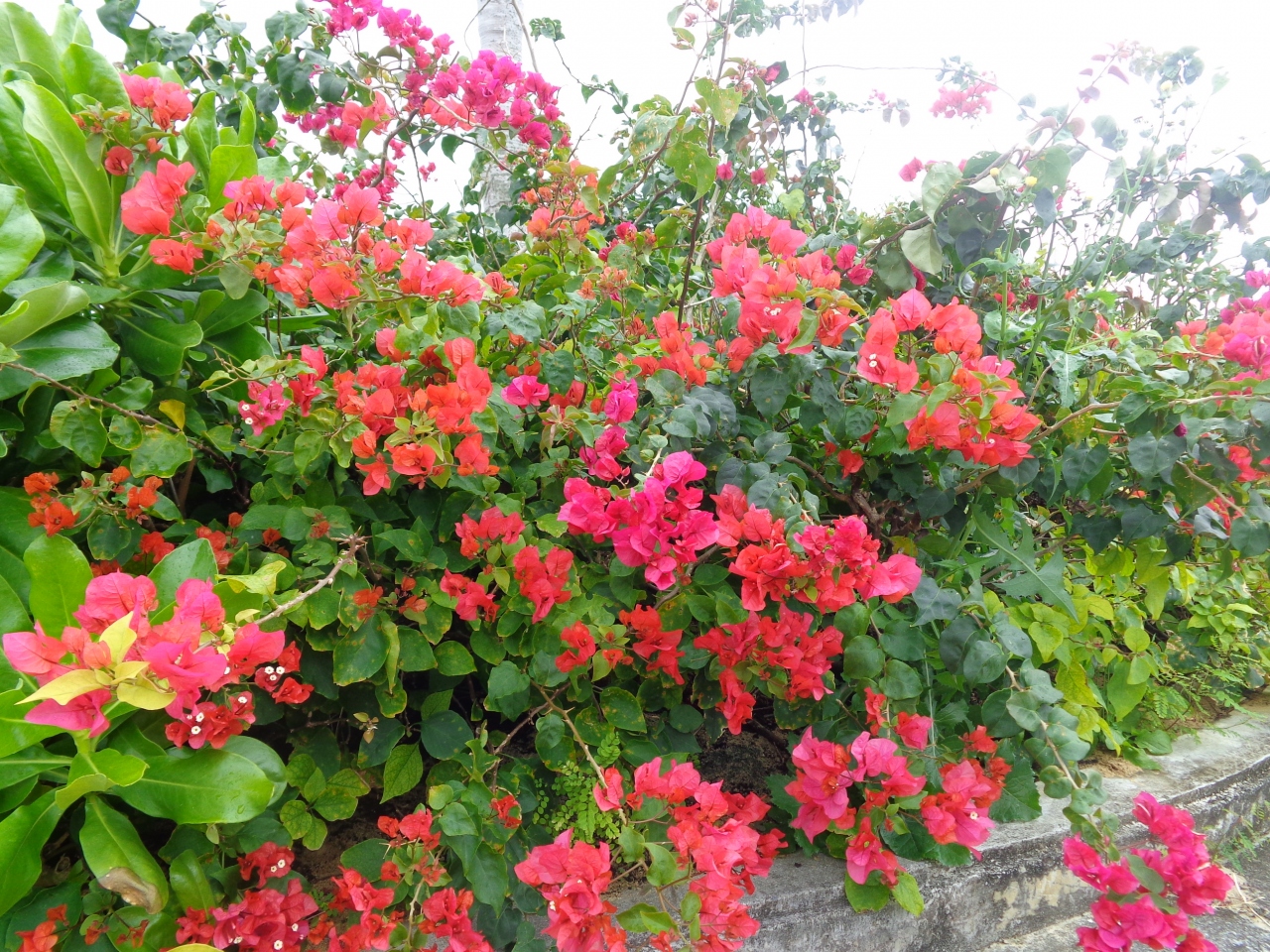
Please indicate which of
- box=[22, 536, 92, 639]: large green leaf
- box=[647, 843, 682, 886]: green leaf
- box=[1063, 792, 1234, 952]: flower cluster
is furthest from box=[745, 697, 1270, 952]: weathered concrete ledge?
box=[22, 536, 92, 639]: large green leaf

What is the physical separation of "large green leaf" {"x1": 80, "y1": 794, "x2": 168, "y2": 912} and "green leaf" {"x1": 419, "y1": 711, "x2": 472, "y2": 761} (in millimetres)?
391

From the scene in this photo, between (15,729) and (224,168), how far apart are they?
1034 mm

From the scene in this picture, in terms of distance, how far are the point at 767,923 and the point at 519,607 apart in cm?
75

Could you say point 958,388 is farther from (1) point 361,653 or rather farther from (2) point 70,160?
(2) point 70,160

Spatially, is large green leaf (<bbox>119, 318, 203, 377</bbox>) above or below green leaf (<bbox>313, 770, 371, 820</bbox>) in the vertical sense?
above

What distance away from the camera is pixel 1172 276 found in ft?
7.34

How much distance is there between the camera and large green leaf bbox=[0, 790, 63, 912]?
3.06 feet

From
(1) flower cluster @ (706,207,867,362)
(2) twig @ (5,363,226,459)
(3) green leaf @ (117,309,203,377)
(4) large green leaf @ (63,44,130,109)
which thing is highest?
(4) large green leaf @ (63,44,130,109)

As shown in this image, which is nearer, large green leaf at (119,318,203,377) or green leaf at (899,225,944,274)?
large green leaf at (119,318,203,377)

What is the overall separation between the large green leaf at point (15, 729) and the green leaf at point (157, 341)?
58 cm

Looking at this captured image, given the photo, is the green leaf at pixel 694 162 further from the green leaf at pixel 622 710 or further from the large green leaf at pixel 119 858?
the large green leaf at pixel 119 858

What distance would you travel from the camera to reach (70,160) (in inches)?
50.3

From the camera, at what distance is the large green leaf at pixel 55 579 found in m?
1.01

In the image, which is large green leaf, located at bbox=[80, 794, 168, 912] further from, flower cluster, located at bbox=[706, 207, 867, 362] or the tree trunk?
the tree trunk
